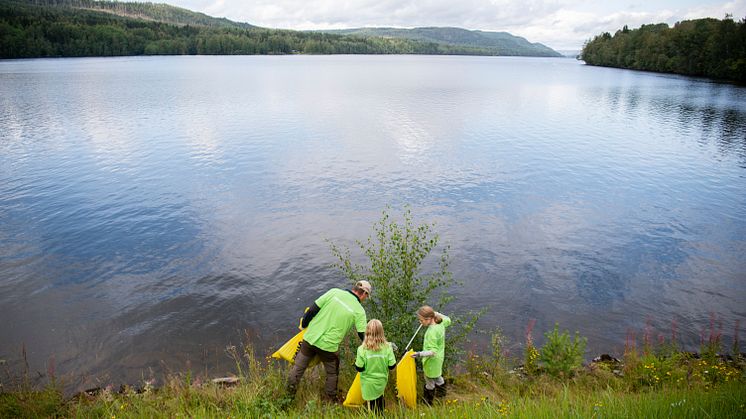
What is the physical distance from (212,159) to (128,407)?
30.5m

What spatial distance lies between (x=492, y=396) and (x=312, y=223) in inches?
644

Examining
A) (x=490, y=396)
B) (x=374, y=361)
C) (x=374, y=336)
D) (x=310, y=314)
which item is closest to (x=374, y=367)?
(x=374, y=361)

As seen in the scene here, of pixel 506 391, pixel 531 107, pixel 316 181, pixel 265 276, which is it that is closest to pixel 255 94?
pixel 531 107

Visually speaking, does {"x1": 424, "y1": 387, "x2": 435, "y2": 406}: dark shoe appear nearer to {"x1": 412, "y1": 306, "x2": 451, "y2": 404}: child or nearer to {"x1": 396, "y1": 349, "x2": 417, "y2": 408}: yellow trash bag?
{"x1": 412, "y1": 306, "x2": 451, "y2": 404}: child

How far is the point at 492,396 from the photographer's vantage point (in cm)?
1027

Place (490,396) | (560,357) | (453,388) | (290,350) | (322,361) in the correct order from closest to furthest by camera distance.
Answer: (322,361)
(490,396)
(290,350)
(453,388)
(560,357)

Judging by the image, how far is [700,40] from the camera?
11475cm

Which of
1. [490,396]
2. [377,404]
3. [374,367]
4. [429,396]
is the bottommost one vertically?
[490,396]

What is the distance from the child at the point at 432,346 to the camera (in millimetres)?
9461

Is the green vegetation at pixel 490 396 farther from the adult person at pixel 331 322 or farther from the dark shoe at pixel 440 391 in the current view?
the adult person at pixel 331 322

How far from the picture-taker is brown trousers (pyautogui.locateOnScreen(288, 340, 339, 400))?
990 centimetres

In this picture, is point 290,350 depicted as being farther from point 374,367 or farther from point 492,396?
point 492,396

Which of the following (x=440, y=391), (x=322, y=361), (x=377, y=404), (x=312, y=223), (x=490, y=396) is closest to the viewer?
(x=377, y=404)

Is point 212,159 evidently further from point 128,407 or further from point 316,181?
point 128,407
